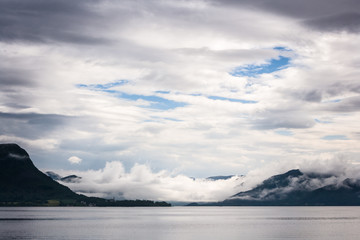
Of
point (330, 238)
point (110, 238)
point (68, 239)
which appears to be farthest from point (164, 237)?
point (330, 238)

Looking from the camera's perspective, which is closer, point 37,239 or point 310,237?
point 37,239

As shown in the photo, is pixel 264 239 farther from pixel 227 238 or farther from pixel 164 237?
pixel 164 237

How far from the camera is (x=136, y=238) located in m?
164

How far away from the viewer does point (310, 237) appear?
553 ft

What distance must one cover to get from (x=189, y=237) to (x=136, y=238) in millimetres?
20305

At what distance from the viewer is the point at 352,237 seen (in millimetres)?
168000

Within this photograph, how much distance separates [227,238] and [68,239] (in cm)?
5770

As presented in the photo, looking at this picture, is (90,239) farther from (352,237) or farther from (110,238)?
(352,237)

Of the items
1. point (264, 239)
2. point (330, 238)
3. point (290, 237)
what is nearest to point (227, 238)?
point (264, 239)

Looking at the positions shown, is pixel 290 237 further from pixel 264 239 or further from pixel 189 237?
pixel 189 237

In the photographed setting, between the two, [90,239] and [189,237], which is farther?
[189,237]

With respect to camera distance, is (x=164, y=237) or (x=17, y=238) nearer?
(x=17, y=238)

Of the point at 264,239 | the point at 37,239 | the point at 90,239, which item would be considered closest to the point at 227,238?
the point at 264,239

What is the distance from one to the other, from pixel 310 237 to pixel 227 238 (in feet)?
109
